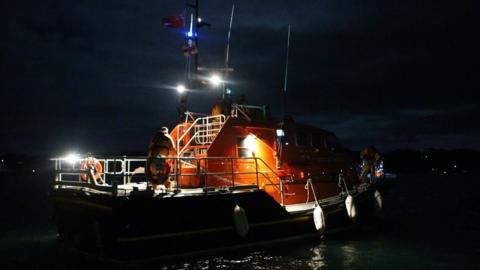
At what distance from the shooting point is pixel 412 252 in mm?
11891

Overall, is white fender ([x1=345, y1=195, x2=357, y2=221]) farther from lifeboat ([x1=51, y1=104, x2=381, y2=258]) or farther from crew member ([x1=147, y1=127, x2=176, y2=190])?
crew member ([x1=147, y1=127, x2=176, y2=190])

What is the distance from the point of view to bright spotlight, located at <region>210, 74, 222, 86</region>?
13.0m

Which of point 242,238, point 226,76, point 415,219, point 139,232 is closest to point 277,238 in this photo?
point 242,238

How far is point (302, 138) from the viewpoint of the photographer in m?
13.1

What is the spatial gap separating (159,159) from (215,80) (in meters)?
4.45

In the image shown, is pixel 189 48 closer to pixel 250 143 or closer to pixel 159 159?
pixel 250 143

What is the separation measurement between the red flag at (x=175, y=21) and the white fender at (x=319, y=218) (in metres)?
6.82

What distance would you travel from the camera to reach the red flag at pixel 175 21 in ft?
42.9

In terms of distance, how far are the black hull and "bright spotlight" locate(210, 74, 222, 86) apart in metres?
4.03

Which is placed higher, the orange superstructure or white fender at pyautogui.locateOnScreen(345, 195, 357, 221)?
the orange superstructure

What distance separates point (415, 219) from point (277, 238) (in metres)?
11.7

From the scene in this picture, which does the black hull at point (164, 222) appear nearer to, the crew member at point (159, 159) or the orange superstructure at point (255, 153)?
the crew member at point (159, 159)

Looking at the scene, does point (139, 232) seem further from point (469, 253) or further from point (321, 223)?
point (469, 253)

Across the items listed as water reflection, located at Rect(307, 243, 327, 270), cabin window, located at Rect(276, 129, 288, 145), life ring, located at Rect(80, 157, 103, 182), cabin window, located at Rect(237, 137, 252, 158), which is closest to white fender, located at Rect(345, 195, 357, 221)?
water reflection, located at Rect(307, 243, 327, 270)
